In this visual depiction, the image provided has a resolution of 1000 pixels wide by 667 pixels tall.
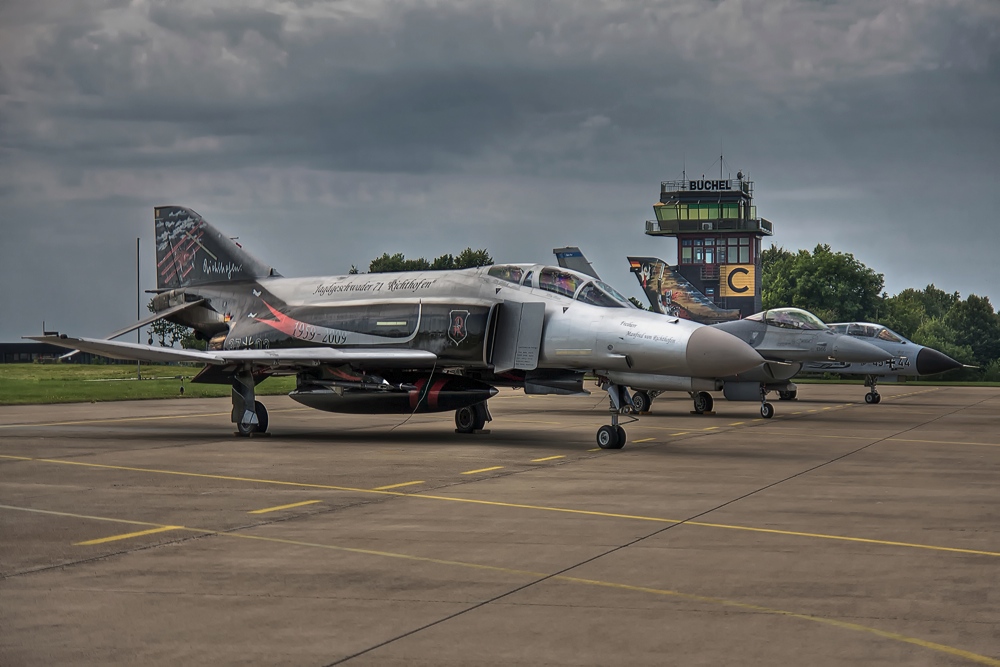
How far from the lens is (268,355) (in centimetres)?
1820

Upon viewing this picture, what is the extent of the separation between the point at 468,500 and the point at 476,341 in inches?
285

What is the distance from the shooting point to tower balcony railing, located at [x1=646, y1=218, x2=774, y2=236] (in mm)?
112812

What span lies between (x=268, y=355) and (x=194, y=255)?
5.71 m

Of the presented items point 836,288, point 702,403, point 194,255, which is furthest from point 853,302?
point 194,255

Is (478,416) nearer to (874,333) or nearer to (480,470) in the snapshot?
(480,470)

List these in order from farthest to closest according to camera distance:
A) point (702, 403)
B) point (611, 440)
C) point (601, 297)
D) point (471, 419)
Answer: point (702, 403)
point (471, 419)
point (601, 297)
point (611, 440)

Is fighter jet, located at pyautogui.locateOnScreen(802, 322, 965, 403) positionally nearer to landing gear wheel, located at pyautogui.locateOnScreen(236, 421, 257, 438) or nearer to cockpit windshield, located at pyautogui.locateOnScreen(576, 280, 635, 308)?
cockpit windshield, located at pyautogui.locateOnScreen(576, 280, 635, 308)

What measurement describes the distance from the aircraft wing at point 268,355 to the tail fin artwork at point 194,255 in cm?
412

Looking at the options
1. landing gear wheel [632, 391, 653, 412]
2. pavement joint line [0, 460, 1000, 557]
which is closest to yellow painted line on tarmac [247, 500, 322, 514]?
pavement joint line [0, 460, 1000, 557]

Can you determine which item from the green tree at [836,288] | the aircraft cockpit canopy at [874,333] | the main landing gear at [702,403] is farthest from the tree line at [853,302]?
the main landing gear at [702,403]

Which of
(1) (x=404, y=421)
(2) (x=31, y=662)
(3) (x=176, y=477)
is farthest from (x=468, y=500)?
(1) (x=404, y=421)

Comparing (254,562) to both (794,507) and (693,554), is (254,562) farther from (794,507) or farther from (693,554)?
(794,507)

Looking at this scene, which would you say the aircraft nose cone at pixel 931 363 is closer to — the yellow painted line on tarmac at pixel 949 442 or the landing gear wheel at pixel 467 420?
the yellow painted line on tarmac at pixel 949 442

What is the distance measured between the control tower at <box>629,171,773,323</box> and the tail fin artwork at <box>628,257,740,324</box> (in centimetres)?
7680
